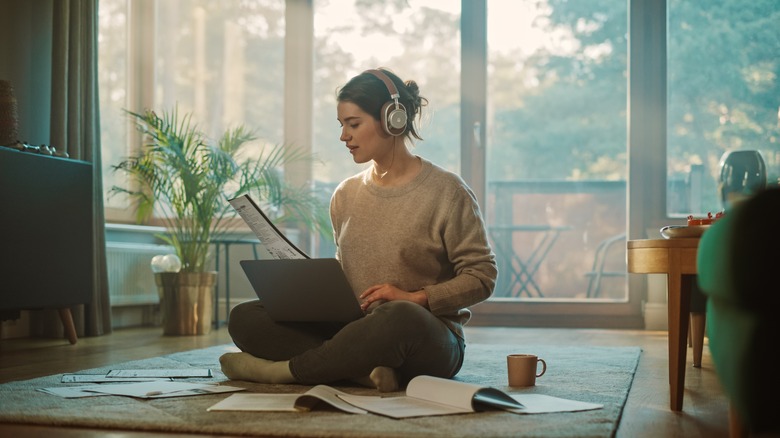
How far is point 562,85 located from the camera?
4.98 metres

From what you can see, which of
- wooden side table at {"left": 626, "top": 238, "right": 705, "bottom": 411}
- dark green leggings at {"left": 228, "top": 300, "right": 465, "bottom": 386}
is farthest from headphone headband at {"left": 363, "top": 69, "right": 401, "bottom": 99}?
wooden side table at {"left": 626, "top": 238, "right": 705, "bottom": 411}

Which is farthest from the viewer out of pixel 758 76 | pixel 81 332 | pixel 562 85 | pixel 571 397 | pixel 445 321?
pixel 562 85

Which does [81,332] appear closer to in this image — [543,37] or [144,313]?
[144,313]

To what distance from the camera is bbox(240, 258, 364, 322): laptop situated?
6.77ft

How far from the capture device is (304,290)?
2150 millimetres

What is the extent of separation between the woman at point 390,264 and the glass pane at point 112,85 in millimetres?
2781

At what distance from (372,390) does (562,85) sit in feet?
10.5

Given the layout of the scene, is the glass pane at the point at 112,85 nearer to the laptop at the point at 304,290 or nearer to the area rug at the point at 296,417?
the area rug at the point at 296,417

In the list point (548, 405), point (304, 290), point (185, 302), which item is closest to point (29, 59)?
point (185, 302)

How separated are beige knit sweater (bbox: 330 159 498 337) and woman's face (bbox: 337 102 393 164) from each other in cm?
11

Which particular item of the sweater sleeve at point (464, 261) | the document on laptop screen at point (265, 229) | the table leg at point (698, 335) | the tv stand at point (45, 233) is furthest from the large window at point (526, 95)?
the document on laptop screen at point (265, 229)

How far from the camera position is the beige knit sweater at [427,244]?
2.17 meters

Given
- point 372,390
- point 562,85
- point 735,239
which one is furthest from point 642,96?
point 735,239

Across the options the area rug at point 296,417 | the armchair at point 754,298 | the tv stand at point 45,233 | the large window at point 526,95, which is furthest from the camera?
the large window at point 526,95
